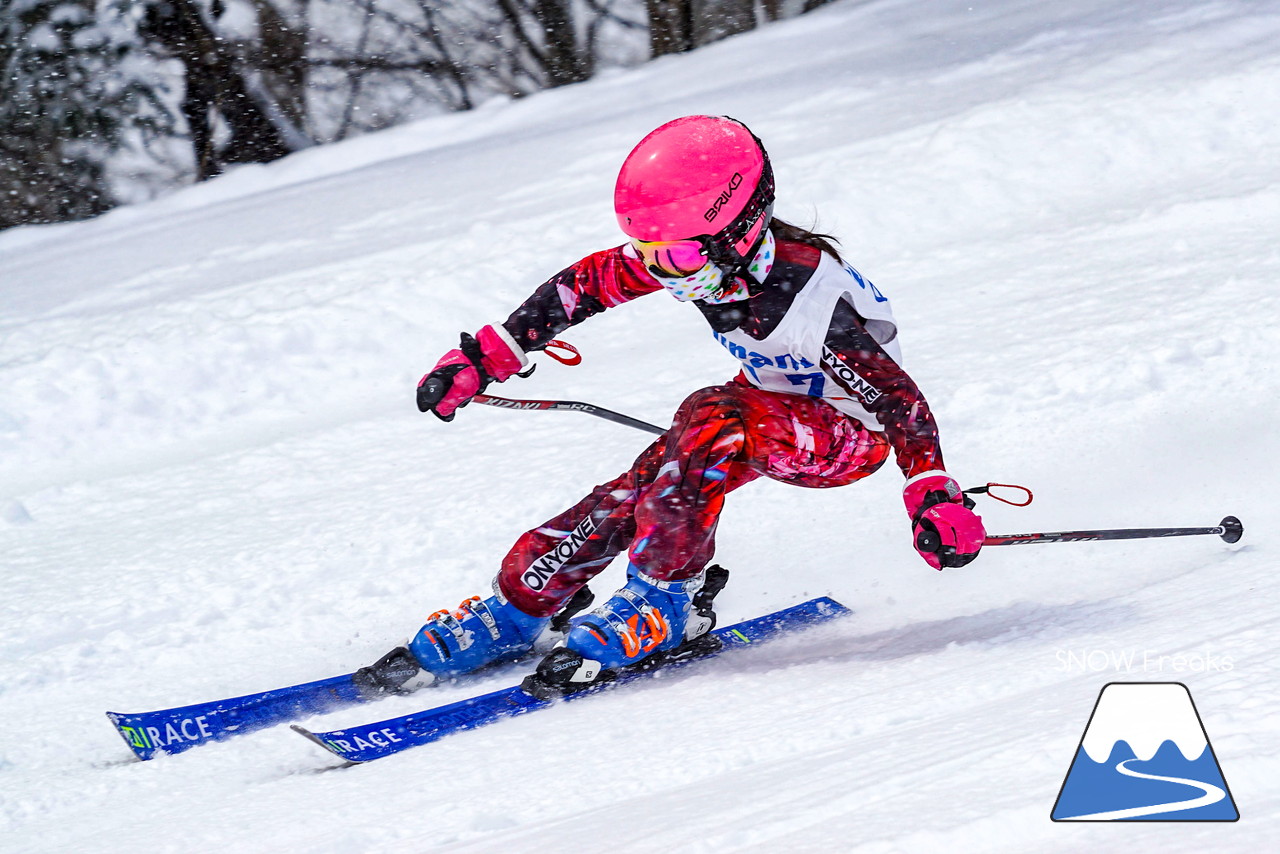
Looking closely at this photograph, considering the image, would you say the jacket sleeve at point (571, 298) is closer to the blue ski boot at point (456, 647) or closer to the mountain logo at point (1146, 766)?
the blue ski boot at point (456, 647)

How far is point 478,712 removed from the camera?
8.34ft

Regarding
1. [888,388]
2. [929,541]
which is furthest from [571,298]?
[929,541]

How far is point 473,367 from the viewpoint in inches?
116

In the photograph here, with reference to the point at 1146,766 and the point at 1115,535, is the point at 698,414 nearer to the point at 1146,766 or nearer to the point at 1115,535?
the point at 1115,535

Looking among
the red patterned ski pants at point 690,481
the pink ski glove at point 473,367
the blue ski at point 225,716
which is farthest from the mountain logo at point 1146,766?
the blue ski at point 225,716

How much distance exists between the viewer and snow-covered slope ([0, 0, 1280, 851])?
6.49 feet

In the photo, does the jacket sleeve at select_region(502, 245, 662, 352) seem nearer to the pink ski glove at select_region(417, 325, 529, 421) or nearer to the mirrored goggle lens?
the pink ski glove at select_region(417, 325, 529, 421)

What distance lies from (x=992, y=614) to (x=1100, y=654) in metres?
0.69

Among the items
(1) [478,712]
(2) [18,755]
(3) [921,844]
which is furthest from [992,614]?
(2) [18,755]

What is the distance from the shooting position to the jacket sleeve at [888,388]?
101 inches

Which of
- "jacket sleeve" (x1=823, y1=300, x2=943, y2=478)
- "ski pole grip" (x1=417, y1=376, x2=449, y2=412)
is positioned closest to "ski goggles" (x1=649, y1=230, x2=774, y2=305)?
"jacket sleeve" (x1=823, y1=300, x2=943, y2=478)

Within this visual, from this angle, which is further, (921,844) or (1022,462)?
(1022,462)

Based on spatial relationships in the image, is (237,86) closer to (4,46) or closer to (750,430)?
(4,46)

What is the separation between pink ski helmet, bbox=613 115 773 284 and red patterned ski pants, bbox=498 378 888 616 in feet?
1.22
